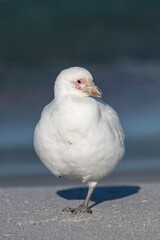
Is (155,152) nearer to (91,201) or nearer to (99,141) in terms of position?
(91,201)

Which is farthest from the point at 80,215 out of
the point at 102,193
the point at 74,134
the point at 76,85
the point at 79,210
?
the point at 102,193

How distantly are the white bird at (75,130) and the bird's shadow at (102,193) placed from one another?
129cm

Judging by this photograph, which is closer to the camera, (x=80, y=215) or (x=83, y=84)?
(x=83, y=84)

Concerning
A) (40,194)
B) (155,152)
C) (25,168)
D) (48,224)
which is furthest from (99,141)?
(155,152)

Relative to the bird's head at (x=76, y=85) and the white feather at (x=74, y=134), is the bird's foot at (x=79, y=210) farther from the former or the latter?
the bird's head at (x=76, y=85)

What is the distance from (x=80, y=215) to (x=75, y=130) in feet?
3.91

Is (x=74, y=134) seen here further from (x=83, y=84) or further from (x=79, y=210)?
(x=79, y=210)

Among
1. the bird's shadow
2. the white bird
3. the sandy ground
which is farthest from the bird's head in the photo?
the bird's shadow

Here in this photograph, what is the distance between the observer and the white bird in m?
8.04

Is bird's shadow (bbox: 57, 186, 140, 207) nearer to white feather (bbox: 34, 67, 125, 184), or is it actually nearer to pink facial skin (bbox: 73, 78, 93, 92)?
white feather (bbox: 34, 67, 125, 184)

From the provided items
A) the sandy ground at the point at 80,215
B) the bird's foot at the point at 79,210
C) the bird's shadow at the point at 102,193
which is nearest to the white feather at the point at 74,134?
the bird's foot at the point at 79,210

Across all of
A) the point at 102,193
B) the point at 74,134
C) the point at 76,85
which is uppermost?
the point at 76,85

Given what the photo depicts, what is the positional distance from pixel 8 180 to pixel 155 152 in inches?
143

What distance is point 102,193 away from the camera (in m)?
10.4
